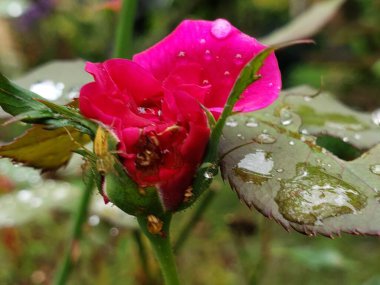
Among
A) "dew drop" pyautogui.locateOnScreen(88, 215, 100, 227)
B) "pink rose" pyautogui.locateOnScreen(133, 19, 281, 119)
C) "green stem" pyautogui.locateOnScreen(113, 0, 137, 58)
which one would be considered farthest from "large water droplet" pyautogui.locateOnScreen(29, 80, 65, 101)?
"dew drop" pyautogui.locateOnScreen(88, 215, 100, 227)

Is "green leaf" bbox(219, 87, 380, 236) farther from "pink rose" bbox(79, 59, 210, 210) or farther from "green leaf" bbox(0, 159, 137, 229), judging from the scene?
"green leaf" bbox(0, 159, 137, 229)

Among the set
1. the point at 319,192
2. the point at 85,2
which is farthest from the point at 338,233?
the point at 85,2

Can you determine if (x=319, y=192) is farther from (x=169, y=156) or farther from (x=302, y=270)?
(x=302, y=270)

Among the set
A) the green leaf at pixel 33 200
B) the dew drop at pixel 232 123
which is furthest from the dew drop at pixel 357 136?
the green leaf at pixel 33 200

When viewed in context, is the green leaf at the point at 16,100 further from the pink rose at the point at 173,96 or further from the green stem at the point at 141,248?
the green stem at the point at 141,248

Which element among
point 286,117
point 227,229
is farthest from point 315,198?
point 227,229

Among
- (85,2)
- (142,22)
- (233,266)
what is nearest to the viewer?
(233,266)

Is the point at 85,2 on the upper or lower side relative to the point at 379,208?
lower

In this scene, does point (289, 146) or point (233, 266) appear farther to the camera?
point (233, 266)
